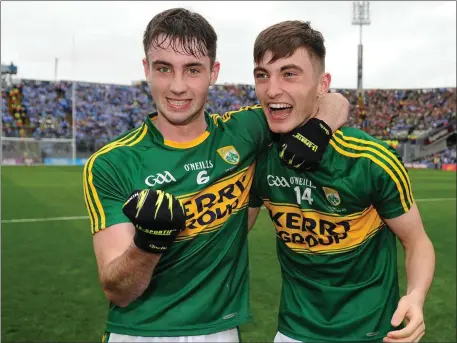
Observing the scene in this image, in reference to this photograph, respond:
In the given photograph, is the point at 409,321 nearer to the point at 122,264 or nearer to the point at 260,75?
the point at 122,264

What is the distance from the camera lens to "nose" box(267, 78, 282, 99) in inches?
104

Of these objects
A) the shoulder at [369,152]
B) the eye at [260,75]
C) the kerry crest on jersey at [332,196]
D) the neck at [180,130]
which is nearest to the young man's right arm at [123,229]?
the neck at [180,130]

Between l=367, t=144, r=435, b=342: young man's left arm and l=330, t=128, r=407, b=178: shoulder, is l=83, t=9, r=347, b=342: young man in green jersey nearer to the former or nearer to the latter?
l=330, t=128, r=407, b=178: shoulder

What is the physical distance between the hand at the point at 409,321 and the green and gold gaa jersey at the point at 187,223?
31.0 inches

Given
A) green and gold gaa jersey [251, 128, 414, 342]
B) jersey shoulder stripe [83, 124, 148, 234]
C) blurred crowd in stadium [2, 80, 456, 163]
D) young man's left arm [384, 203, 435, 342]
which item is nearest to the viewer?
jersey shoulder stripe [83, 124, 148, 234]

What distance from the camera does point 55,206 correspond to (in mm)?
13844

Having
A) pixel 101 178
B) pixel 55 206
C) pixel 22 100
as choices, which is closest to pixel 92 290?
pixel 101 178

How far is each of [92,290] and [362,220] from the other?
4.70m

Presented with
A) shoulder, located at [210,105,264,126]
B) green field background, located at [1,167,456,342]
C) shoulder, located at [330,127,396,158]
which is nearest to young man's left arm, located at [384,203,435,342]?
shoulder, located at [330,127,396,158]

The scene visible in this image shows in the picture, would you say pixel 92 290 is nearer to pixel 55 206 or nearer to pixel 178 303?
pixel 178 303

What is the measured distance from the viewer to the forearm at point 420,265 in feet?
8.40

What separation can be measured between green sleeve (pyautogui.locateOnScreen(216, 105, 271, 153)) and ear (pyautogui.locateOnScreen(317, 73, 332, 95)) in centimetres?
38

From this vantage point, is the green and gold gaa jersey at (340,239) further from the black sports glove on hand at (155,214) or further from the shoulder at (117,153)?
the black sports glove on hand at (155,214)

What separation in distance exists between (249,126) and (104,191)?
0.97 m
